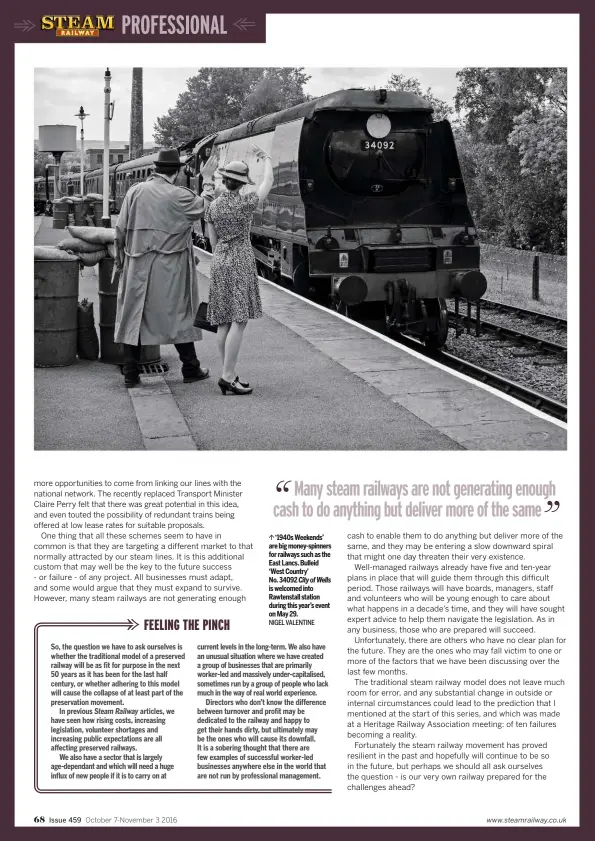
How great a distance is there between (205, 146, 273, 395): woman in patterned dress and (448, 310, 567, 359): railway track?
557 centimetres

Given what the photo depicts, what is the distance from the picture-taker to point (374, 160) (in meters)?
12.4

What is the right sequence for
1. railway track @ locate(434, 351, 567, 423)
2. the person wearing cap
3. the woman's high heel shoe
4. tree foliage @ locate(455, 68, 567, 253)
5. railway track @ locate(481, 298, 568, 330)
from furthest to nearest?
tree foliage @ locate(455, 68, 567, 253) < railway track @ locate(481, 298, 568, 330) < railway track @ locate(434, 351, 567, 423) < the woman's high heel shoe < the person wearing cap

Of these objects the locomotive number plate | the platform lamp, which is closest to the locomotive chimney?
the platform lamp

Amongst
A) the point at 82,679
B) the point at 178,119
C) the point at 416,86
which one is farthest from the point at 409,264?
the point at 178,119

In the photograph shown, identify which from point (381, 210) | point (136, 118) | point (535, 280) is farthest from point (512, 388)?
point (136, 118)

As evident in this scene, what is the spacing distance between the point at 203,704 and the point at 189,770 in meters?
0.34

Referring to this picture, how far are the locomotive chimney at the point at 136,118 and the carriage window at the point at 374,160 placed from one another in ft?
54.2

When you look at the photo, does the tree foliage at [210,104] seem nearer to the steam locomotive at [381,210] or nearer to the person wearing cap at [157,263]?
the steam locomotive at [381,210]

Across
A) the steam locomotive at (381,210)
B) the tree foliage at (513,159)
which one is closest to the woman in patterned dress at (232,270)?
the steam locomotive at (381,210)

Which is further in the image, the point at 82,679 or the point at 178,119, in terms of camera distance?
the point at 178,119

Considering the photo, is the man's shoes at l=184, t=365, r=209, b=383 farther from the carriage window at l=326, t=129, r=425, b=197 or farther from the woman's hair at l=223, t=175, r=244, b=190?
the carriage window at l=326, t=129, r=425, b=197

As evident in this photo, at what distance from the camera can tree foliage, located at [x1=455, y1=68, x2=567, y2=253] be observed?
75.0 ft

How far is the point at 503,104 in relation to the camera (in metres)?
26.1

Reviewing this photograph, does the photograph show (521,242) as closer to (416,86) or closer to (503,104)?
(503,104)
